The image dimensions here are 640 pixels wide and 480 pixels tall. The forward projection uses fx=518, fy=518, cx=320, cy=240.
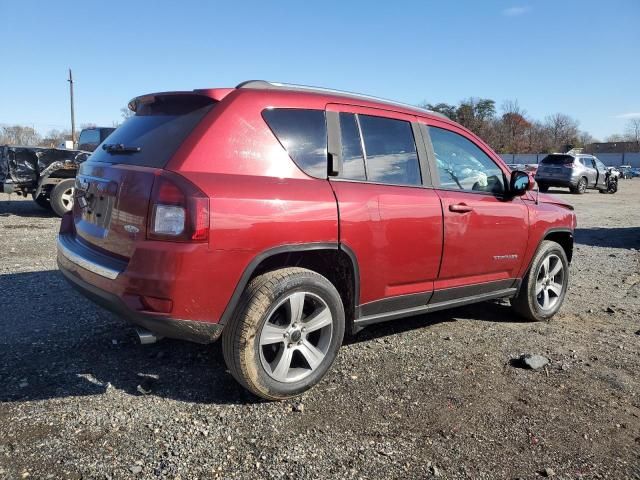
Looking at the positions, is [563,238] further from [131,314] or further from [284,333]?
[131,314]

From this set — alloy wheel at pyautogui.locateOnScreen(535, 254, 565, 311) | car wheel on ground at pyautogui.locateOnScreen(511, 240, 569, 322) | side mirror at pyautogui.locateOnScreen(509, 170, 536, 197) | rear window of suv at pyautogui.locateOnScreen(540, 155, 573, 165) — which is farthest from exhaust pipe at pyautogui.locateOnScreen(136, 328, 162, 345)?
rear window of suv at pyautogui.locateOnScreen(540, 155, 573, 165)

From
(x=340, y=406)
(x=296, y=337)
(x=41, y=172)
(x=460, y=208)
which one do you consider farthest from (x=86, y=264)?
(x=41, y=172)

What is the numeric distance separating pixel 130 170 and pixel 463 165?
266 cm

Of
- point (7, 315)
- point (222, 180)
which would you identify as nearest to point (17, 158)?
point (7, 315)

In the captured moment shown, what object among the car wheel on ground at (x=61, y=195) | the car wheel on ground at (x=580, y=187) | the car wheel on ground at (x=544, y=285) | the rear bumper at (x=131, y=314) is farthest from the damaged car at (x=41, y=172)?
the car wheel on ground at (x=580, y=187)

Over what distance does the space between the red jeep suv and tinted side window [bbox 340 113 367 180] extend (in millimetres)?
11

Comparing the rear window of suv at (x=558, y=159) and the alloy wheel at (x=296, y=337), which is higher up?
the rear window of suv at (x=558, y=159)

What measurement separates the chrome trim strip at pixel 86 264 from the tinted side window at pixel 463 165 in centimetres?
248

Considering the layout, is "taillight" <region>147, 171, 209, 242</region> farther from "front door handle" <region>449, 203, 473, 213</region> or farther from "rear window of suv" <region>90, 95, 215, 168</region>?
"front door handle" <region>449, 203, 473, 213</region>

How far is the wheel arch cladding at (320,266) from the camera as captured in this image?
9.64 feet

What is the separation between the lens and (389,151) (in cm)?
378

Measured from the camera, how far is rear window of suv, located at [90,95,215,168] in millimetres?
3025

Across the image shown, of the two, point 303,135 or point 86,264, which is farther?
point 303,135

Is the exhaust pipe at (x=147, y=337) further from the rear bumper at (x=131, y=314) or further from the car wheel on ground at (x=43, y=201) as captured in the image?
the car wheel on ground at (x=43, y=201)
